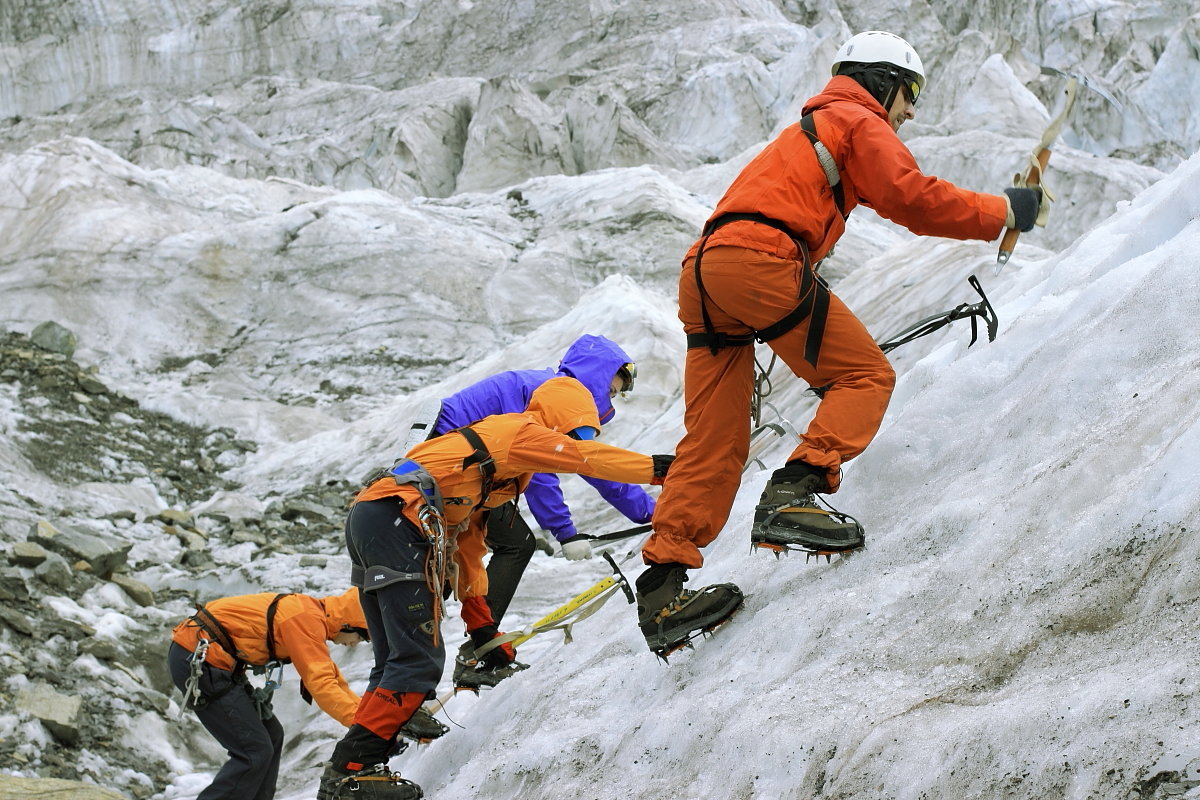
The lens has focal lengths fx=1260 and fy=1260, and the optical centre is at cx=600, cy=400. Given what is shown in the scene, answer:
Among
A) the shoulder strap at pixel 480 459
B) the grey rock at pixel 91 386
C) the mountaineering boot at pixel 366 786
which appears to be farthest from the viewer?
the grey rock at pixel 91 386

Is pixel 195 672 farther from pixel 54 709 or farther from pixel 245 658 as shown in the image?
pixel 54 709

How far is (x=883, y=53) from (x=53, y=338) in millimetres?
13140

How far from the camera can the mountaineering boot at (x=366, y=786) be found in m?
4.43

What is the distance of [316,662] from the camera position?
5840 millimetres

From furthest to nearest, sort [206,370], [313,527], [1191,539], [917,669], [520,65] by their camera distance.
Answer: [520,65], [206,370], [313,527], [917,669], [1191,539]

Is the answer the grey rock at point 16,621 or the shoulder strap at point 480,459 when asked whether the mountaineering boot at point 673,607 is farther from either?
the grey rock at point 16,621

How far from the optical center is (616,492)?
570cm

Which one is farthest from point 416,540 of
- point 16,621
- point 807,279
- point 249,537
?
point 249,537

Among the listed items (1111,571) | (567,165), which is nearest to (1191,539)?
(1111,571)

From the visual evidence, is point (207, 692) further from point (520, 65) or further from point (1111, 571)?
point (520, 65)

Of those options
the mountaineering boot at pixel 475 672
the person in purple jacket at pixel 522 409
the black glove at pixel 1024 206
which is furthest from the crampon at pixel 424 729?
the black glove at pixel 1024 206

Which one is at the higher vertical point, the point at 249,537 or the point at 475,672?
the point at 475,672

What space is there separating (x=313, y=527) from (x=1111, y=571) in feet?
28.8

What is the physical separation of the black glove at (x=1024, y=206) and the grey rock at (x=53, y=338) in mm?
13436
